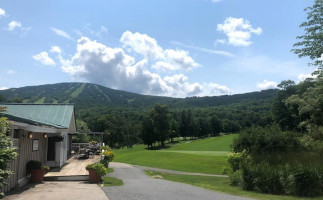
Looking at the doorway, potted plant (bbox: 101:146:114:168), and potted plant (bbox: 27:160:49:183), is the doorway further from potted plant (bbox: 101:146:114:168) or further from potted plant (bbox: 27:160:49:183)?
potted plant (bbox: 27:160:49:183)

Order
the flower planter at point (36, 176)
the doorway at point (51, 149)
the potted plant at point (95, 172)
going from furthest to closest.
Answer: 1. the doorway at point (51, 149)
2. the potted plant at point (95, 172)
3. the flower planter at point (36, 176)

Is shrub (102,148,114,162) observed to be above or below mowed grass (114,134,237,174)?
Answer: above

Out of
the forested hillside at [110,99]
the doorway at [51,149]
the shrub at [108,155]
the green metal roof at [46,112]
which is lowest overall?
the shrub at [108,155]

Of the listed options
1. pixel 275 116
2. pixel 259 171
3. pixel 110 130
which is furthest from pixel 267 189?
pixel 110 130

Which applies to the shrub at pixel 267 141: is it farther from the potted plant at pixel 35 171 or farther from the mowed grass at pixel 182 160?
the potted plant at pixel 35 171

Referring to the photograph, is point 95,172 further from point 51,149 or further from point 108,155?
point 51,149

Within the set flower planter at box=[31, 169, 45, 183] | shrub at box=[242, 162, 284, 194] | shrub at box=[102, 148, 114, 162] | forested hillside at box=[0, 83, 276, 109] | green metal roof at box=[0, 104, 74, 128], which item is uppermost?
forested hillside at box=[0, 83, 276, 109]

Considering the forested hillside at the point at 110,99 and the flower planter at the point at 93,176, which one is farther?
the forested hillside at the point at 110,99

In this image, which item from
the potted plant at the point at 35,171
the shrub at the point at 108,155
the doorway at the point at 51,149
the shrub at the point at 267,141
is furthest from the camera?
the shrub at the point at 108,155

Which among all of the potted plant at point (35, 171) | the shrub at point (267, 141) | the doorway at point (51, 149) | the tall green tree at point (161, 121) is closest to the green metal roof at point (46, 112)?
the doorway at point (51, 149)

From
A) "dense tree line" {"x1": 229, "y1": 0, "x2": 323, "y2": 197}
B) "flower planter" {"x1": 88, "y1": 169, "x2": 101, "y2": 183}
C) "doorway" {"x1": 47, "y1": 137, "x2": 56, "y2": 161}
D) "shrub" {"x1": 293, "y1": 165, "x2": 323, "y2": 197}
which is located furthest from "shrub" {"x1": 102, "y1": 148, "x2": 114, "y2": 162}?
"shrub" {"x1": 293, "y1": 165, "x2": 323, "y2": 197}

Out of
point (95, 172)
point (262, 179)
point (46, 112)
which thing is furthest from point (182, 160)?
point (95, 172)

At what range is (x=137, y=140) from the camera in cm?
9294

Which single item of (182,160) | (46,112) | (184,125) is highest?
(46,112)
